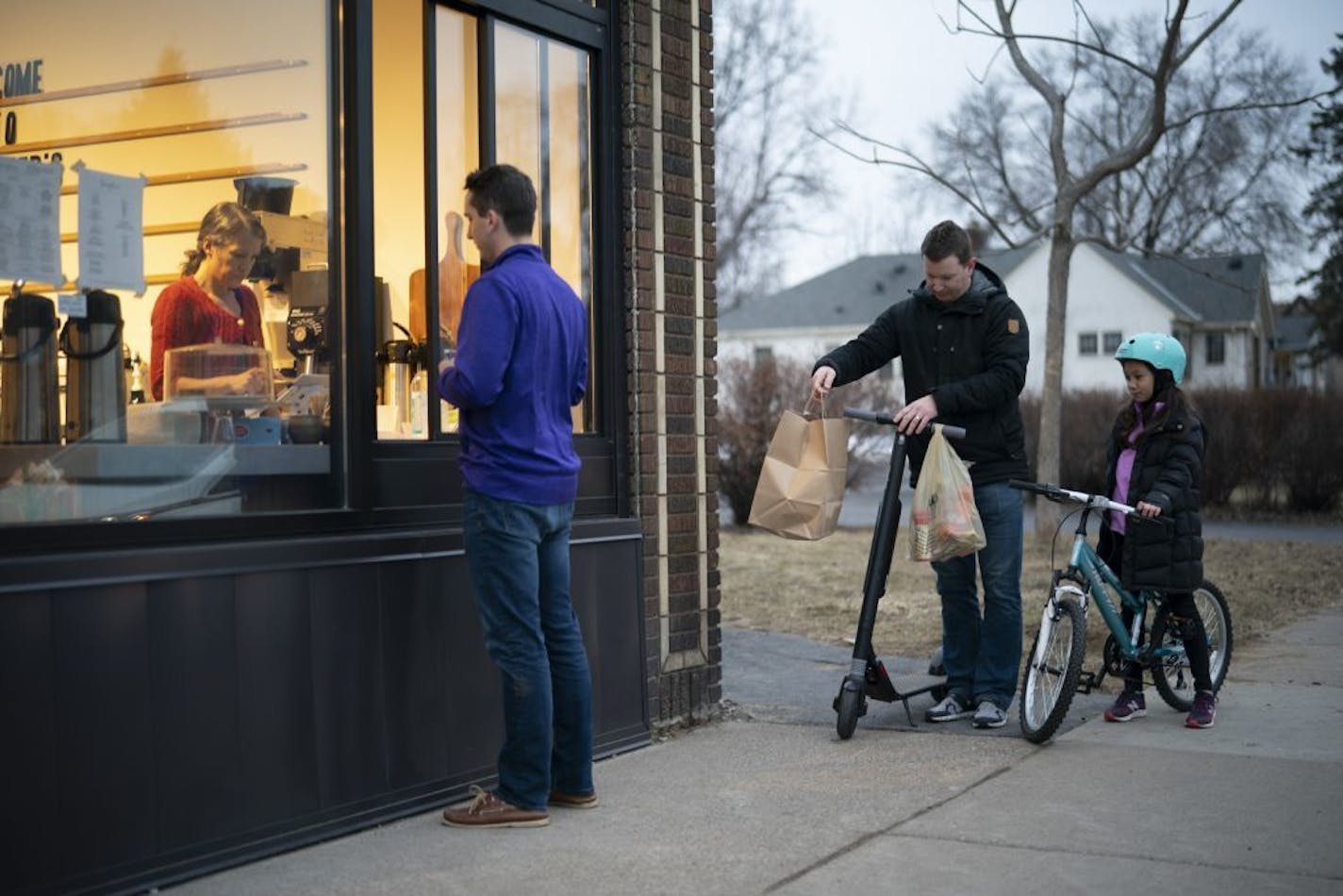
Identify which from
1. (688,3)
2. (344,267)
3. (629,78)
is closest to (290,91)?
(344,267)

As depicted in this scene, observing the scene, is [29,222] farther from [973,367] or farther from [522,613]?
[973,367]

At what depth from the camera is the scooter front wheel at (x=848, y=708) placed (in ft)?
21.4

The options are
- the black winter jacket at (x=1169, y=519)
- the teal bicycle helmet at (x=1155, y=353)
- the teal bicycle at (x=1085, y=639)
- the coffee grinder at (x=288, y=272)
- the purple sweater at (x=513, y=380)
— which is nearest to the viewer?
the purple sweater at (x=513, y=380)

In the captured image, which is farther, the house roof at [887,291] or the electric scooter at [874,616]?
the house roof at [887,291]

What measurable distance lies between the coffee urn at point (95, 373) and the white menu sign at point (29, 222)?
0.57 feet

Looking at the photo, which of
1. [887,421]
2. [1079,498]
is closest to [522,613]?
[887,421]

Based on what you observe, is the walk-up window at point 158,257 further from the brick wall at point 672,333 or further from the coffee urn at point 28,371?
the brick wall at point 672,333

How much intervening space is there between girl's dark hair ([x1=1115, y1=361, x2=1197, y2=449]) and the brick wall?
5.83 ft

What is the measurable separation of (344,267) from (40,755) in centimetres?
194

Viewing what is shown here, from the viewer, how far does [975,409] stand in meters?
6.66

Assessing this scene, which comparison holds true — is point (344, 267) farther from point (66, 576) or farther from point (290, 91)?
point (66, 576)

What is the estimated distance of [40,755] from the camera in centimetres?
405

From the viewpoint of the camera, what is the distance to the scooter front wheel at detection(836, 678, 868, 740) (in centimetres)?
652

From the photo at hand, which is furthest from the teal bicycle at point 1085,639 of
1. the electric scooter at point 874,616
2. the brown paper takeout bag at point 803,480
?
the brown paper takeout bag at point 803,480
